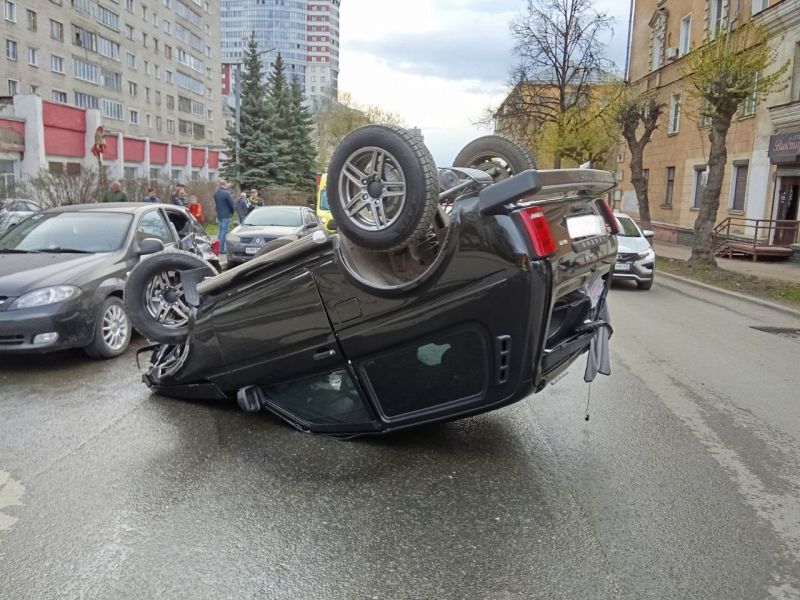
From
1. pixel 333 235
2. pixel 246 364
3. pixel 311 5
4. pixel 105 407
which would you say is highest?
pixel 311 5

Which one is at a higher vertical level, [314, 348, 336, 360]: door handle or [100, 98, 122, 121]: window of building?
[100, 98, 122, 121]: window of building

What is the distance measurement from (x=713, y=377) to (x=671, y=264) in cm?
1318

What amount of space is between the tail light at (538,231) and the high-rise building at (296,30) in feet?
532

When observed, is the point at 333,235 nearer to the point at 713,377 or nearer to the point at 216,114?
the point at 713,377

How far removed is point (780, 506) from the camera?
378 cm

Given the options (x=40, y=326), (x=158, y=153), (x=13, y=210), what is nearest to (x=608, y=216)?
(x=40, y=326)

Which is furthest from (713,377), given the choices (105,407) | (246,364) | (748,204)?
(748,204)

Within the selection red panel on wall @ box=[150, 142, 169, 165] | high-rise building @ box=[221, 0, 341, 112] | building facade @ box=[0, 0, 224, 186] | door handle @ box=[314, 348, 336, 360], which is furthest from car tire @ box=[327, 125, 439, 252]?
high-rise building @ box=[221, 0, 341, 112]

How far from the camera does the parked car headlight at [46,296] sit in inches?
234

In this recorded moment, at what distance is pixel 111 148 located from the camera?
145 feet

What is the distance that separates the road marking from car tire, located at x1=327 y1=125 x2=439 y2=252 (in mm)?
2321

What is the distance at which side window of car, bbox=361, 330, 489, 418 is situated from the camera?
3.71m

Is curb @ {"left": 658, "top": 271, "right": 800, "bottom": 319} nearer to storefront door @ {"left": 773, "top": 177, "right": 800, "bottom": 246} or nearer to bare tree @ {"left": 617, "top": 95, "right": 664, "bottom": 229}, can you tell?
storefront door @ {"left": 773, "top": 177, "right": 800, "bottom": 246}

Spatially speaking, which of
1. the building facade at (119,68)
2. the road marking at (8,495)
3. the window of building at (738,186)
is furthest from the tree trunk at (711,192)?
the building facade at (119,68)
